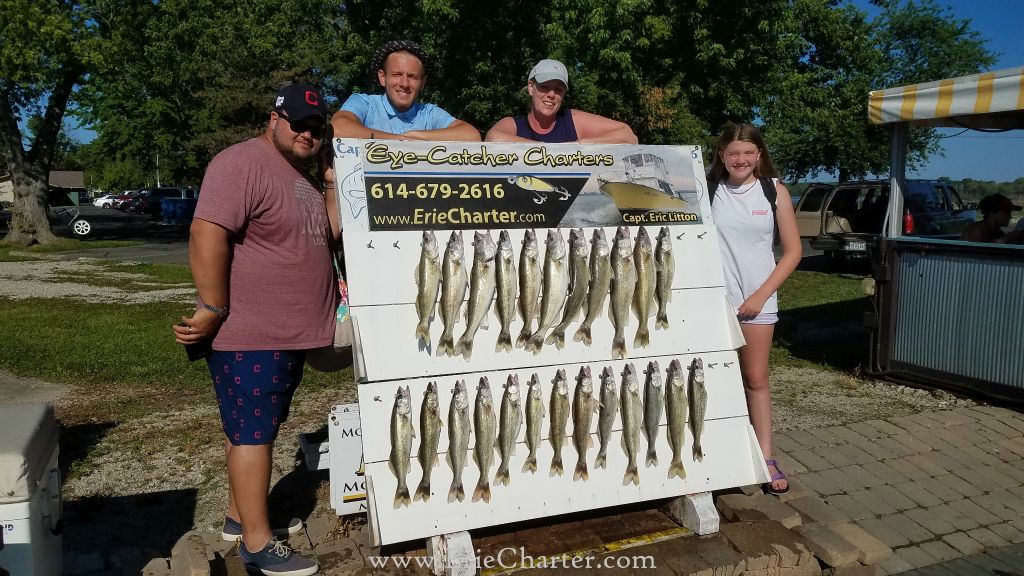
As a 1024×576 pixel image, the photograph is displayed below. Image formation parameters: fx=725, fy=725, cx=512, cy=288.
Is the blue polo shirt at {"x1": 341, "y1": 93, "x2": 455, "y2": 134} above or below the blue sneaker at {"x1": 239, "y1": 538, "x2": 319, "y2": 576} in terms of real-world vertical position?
above

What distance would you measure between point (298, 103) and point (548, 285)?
1.38 meters

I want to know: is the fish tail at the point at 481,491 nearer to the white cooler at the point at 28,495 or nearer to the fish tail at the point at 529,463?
the fish tail at the point at 529,463

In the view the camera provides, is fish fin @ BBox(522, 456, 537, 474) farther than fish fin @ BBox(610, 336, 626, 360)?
No

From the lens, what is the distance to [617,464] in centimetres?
360

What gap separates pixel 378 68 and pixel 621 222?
1554 millimetres

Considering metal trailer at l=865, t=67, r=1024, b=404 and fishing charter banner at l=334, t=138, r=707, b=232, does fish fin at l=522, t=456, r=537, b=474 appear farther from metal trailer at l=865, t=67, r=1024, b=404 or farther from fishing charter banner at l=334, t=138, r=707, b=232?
metal trailer at l=865, t=67, r=1024, b=404

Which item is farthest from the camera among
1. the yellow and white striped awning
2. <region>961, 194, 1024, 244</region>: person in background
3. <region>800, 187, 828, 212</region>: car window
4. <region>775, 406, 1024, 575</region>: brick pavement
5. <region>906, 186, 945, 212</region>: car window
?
<region>800, 187, 828, 212</region>: car window

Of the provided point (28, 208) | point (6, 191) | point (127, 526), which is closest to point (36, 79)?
point (28, 208)

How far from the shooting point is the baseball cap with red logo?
3.18m

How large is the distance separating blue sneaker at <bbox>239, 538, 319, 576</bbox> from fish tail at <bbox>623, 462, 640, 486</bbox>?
1.53 meters

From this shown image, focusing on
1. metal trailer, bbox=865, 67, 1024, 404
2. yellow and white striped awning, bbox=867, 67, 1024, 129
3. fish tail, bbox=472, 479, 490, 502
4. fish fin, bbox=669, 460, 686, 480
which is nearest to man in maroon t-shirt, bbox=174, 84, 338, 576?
fish tail, bbox=472, 479, 490, 502

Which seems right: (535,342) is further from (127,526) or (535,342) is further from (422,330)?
(127,526)

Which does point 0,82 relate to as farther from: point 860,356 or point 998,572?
point 998,572

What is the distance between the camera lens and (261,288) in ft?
10.6
